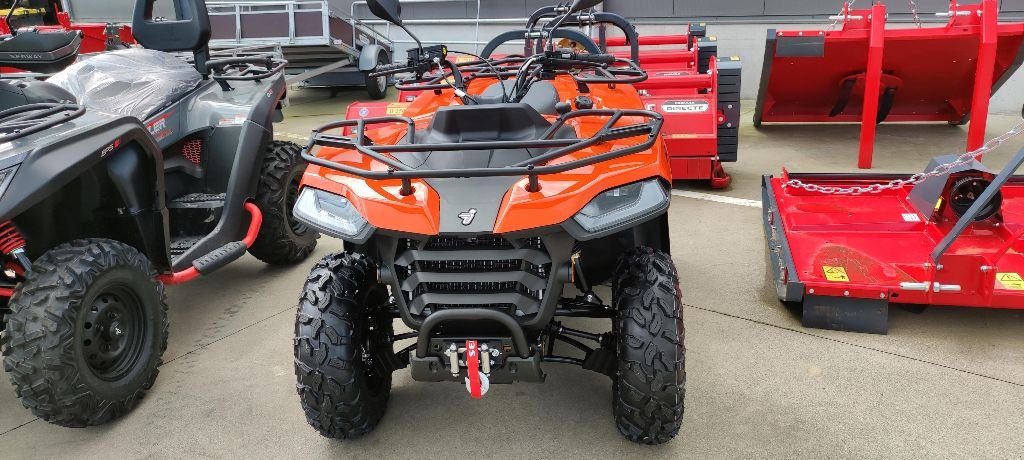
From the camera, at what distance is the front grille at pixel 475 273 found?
2342mm

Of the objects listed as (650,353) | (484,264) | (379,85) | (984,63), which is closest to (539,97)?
(484,264)

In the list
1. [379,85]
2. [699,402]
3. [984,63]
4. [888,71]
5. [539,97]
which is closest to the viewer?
[699,402]

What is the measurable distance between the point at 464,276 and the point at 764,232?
302cm

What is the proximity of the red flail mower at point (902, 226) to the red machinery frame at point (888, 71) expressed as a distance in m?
0.02

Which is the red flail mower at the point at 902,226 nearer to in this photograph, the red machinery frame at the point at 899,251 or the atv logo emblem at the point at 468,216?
the red machinery frame at the point at 899,251

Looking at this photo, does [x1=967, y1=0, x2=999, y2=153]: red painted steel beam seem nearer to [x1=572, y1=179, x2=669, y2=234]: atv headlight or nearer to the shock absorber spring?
[x1=572, y1=179, x2=669, y2=234]: atv headlight

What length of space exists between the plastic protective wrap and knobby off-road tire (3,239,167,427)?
1123mm

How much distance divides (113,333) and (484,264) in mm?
1618

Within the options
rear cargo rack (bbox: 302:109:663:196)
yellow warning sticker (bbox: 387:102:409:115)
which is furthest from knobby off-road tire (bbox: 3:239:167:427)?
yellow warning sticker (bbox: 387:102:409:115)

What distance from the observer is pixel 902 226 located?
3.91m

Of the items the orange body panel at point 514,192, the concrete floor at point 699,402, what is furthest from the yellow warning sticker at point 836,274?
the orange body panel at point 514,192

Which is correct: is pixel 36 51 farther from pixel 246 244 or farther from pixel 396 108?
pixel 396 108

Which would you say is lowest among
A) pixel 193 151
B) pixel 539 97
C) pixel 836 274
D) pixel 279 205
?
pixel 836 274

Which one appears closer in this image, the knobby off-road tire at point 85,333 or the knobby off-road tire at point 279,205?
the knobby off-road tire at point 85,333
